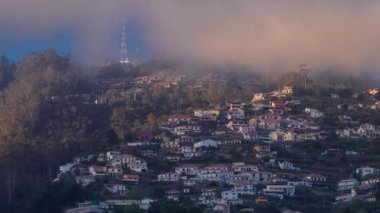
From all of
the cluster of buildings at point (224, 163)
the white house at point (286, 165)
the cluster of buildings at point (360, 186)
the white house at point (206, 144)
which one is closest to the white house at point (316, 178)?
the cluster of buildings at point (224, 163)

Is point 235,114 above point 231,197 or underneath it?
above

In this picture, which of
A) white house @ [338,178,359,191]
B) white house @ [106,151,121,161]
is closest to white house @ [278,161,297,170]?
white house @ [338,178,359,191]

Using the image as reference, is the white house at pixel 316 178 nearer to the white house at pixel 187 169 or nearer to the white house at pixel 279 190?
the white house at pixel 279 190

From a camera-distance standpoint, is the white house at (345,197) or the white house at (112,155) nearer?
the white house at (345,197)

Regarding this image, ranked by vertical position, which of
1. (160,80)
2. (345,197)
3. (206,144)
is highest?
(160,80)

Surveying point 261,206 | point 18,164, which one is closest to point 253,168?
point 261,206

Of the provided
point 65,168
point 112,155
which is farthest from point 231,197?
point 65,168

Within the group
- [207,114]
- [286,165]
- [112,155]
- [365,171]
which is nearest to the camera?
[365,171]

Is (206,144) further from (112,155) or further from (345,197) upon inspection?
(345,197)

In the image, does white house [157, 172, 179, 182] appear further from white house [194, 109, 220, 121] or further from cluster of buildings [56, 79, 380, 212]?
white house [194, 109, 220, 121]

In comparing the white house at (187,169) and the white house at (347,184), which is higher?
the white house at (187,169)

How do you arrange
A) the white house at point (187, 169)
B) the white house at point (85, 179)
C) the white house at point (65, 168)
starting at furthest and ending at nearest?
the white house at point (65, 168)
the white house at point (187, 169)
the white house at point (85, 179)
